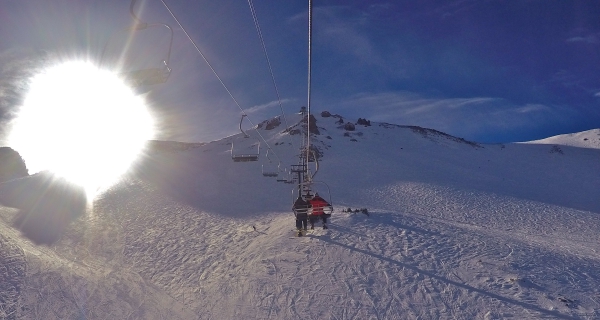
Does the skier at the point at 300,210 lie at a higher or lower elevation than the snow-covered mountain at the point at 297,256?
higher

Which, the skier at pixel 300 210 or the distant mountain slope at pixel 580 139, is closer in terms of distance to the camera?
the skier at pixel 300 210

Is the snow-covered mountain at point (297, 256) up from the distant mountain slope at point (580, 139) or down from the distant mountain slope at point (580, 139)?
down

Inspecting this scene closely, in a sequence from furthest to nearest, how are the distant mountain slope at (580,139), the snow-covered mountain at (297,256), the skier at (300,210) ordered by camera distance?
the distant mountain slope at (580,139)
the skier at (300,210)
the snow-covered mountain at (297,256)

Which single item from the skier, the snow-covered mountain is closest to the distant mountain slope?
the snow-covered mountain

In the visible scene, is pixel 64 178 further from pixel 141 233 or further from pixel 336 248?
pixel 336 248

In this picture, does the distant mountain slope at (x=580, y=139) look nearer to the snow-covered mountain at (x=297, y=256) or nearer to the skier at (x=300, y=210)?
the snow-covered mountain at (x=297, y=256)

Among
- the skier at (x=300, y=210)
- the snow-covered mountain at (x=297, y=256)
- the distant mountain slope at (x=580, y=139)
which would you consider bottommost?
the snow-covered mountain at (x=297, y=256)

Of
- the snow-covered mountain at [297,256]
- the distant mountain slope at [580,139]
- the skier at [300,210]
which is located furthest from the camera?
the distant mountain slope at [580,139]

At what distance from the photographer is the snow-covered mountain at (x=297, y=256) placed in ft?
45.7

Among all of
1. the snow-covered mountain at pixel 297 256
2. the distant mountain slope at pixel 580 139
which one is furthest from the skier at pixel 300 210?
the distant mountain slope at pixel 580 139

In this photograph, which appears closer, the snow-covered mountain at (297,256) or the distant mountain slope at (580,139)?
the snow-covered mountain at (297,256)

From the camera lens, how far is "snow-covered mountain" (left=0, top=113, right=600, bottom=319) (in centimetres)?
1394

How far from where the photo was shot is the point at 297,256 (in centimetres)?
1800

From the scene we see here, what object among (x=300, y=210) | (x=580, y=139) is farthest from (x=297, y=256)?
(x=580, y=139)
